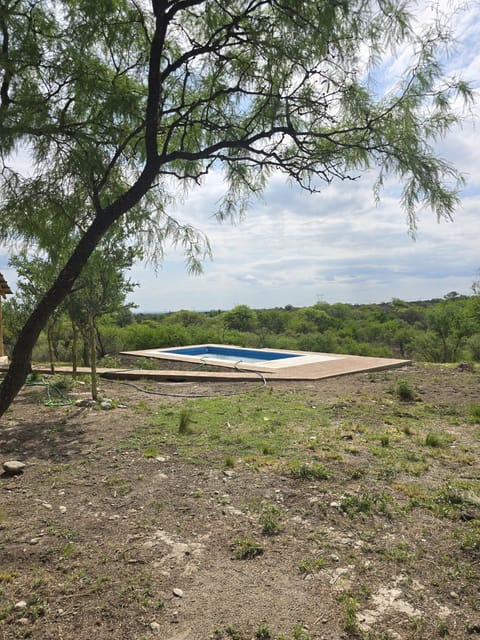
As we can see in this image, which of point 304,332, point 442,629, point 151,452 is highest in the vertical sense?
point 304,332

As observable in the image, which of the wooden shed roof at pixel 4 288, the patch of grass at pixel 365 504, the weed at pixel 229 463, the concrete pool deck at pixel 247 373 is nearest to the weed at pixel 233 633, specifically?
the patch of grass at pixel 365 504

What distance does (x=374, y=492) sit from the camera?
3.12 meters

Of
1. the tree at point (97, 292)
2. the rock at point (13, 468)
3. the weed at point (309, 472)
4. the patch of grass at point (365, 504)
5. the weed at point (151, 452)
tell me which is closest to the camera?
the patch of grass at point (365, 504)

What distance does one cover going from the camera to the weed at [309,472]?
11.2 feet

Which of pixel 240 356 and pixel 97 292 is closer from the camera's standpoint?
pixel 97 292

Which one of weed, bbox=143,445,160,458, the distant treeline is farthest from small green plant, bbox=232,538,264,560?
the distant treeline

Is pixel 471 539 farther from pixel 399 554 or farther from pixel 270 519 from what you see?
pixel 270 519

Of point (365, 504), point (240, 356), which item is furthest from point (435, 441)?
point (240, 356)

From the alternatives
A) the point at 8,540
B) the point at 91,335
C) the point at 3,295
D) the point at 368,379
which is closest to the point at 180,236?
the point at 8,540

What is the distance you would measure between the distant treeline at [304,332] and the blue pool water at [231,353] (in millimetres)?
1928

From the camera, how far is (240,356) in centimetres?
1480

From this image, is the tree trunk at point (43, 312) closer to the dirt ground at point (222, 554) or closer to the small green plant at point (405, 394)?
the dirt ground at point (222, 554)

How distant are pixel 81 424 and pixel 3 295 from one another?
8100 millimetres

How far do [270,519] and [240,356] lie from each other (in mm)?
12071
